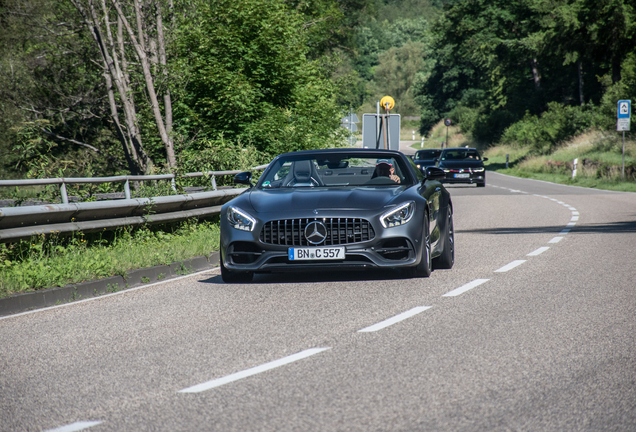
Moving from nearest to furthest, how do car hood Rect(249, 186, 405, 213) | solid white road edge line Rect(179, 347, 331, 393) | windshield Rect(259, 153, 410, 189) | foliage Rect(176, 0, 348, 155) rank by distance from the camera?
solid white road edge line Rect(179, 347, 331, 393) < car hood Rect(249, 186, 405, 213) < windshield Rect(259, 153, 410, 189) < foliage Rect(176, 0, 348, 155)

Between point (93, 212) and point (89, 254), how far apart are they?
0.57 m

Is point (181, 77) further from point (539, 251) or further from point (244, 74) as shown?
point (539, 251)

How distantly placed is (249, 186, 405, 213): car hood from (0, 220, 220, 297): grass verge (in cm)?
173

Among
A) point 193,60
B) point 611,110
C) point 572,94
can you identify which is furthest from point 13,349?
point 572,94

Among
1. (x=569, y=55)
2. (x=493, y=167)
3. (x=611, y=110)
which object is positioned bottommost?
(x=493, y=167)

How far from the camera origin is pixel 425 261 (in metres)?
8.53

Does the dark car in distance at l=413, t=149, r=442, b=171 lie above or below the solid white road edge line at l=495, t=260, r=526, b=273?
above

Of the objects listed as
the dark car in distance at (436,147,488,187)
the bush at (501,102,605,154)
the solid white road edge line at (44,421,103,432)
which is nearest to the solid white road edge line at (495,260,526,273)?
the solid white road edge line at (44,421,103,432)

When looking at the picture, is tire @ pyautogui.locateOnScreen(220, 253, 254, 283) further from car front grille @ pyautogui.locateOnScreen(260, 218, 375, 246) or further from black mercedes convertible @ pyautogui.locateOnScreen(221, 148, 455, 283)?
car front grille @ pyautogui.locateOnScreen(260, 218, 375, 246)

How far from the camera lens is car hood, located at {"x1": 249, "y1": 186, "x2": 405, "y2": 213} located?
27.3 feet

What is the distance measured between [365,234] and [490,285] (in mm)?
1389

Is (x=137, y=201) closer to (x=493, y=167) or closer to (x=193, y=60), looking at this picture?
(x=193, y=60)

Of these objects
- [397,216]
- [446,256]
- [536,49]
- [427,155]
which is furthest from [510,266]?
[536,49]

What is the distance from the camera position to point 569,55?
161 feet
